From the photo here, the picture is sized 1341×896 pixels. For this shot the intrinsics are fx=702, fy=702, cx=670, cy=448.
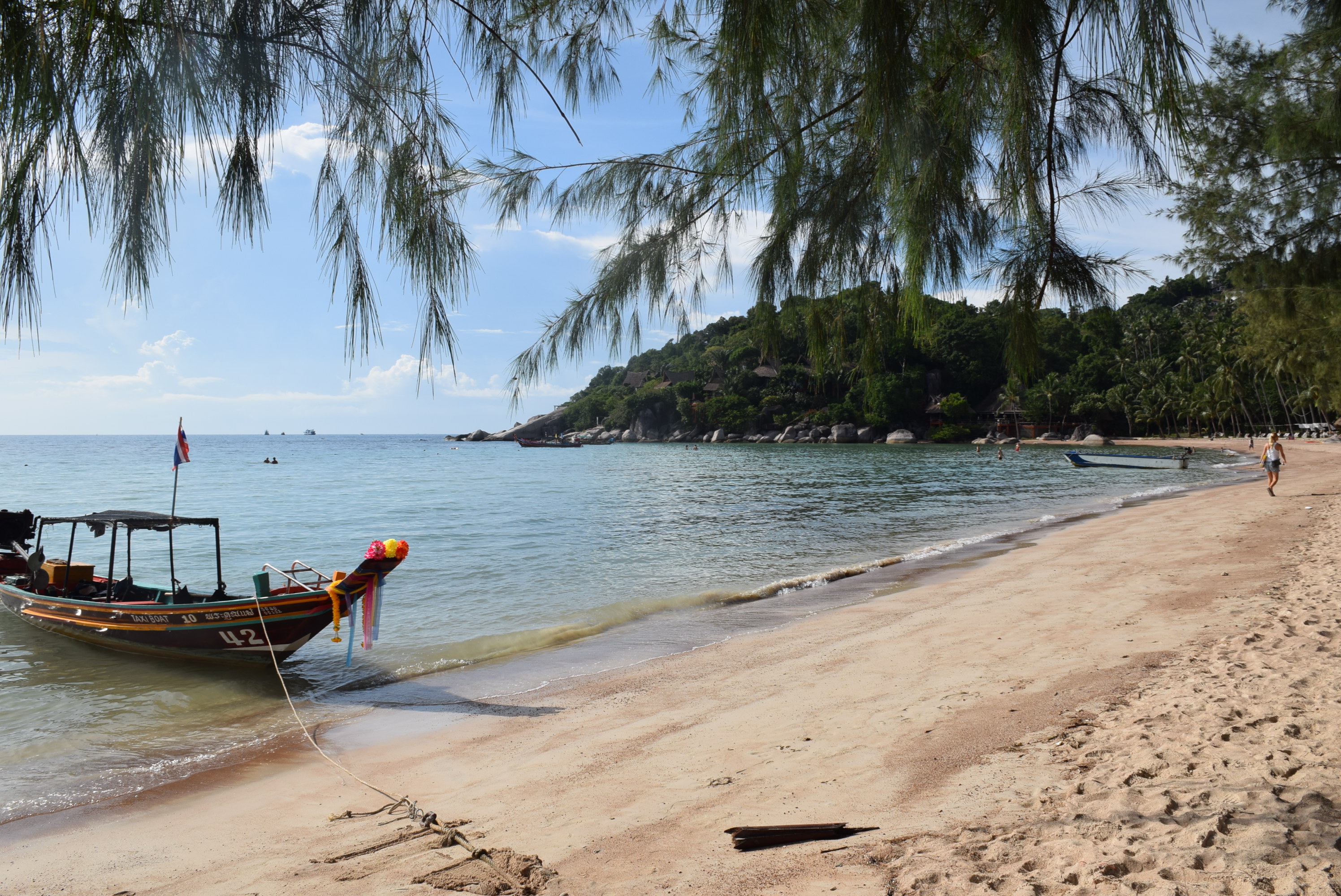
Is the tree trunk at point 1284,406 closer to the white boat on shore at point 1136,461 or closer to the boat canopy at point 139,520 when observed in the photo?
the white boat on shore at point 1136,461

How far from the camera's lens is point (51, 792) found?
232 inches

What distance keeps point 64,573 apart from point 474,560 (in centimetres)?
806

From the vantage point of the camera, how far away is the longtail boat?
10525 cm

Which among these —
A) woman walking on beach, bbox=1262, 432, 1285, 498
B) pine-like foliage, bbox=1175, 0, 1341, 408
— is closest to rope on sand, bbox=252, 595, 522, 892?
pine-like foliage, bbox=1175, 0, 1341, 408

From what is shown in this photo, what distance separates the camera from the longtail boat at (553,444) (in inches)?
4144

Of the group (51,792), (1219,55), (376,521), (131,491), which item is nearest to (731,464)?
(376,521)

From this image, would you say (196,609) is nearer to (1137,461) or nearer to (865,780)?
(865,780)

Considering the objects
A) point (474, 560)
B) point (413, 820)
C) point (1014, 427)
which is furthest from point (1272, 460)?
point (1014, 427)

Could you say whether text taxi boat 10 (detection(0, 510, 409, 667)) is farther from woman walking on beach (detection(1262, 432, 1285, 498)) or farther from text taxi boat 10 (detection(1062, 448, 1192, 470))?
text taxi boat 10 (detection(1062, 448, 1192, 470))

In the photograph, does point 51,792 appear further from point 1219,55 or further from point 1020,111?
point 1219,55

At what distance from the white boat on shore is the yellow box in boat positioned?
41.6 m

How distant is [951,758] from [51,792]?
23.5 ft

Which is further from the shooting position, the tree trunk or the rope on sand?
the tree trunk

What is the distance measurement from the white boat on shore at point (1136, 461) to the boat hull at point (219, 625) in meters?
39.9
